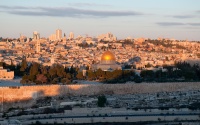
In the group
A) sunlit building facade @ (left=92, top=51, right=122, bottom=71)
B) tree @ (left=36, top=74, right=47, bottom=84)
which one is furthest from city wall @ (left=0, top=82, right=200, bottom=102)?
sunlit building facade @ (left=92, top=51, right=122, bottom=71)

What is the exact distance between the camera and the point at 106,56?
52.8m

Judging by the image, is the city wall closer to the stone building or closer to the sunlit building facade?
the stone building

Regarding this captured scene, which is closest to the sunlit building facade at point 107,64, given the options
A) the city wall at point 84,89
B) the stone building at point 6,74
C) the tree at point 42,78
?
the stone building at point 6,74

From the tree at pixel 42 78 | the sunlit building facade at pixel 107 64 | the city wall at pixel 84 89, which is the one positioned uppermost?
the sunlit building facade at pixel 107 64

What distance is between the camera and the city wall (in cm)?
3338

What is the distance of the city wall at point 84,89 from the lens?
33.4m

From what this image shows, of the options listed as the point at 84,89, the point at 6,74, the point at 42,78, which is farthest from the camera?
the point at 6,74

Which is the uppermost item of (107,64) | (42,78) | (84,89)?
(107,64)

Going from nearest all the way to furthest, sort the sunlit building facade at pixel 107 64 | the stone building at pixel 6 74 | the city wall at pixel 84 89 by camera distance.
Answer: the city wall at pixel 84 89
the stone building at pixel 6 74
the sunlit building facade at pixel 107 64

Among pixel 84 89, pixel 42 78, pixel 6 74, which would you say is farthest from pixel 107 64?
pixel 84 89

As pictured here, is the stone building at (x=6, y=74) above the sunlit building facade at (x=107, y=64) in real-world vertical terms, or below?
below

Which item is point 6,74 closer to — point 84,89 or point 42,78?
point 42,78

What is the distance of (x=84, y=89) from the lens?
35.0 meters

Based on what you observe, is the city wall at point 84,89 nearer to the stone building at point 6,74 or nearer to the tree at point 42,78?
the tree at point 42,78
